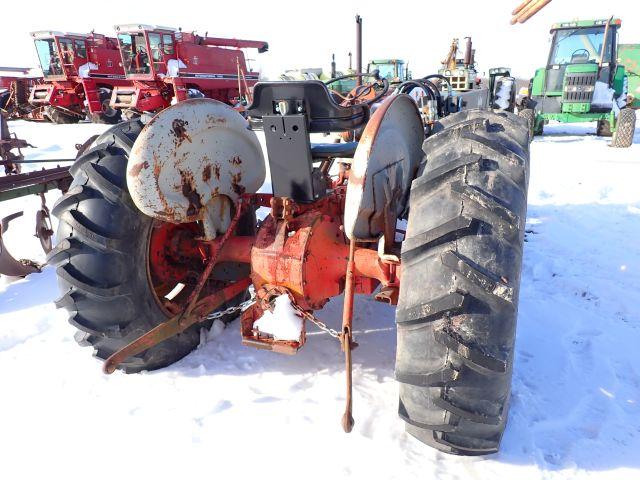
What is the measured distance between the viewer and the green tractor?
1101 cm

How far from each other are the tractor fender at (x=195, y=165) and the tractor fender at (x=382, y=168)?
86 cm

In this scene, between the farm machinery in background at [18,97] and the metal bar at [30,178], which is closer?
the metal bar at [30,178]

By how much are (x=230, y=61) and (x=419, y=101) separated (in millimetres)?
17102

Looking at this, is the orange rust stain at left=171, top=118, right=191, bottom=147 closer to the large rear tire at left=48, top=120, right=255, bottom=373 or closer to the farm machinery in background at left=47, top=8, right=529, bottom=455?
the farm machinery in background at left=47, top=8, right=529, bottom=455

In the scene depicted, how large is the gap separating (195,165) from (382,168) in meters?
0.97

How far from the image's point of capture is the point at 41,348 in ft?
9.75

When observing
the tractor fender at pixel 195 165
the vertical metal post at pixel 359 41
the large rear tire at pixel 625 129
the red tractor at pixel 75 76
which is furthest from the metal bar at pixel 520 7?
the red tractor at pixel 75 76

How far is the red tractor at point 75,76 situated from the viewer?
17.3 metres

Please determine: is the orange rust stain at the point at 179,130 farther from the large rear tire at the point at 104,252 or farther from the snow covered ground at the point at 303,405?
the snow covered ground at the point at 303,405

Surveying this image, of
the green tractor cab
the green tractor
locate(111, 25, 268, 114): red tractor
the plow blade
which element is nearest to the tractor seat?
the plow blade

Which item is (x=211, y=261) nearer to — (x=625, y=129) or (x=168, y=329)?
(x=168, y=329)

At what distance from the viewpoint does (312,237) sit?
239 cm

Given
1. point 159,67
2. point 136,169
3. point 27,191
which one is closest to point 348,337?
point 136,169

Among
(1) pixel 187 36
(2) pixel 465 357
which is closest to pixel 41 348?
(2) pixel 465 357
